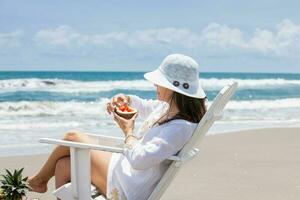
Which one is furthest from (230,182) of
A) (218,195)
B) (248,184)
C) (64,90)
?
(64,90)

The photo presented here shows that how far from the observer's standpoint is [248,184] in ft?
20.5

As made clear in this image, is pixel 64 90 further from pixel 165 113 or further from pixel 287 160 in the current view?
pixel 165 113

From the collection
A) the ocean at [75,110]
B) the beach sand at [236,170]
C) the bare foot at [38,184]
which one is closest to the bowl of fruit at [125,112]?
the bare foot at [38,184]

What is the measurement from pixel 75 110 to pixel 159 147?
1501 centimetres

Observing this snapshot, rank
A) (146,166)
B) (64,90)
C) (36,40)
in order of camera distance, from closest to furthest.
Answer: (146,166) < (64,90) < (36,40)

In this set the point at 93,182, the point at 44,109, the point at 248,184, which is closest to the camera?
the point at 93,182

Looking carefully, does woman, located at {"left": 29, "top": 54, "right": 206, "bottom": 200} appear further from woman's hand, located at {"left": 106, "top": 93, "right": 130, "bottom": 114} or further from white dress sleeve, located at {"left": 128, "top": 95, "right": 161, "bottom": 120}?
white dress sleeve, located at {"left": 128, "top": 95, "right": 161, "bottom": 120}

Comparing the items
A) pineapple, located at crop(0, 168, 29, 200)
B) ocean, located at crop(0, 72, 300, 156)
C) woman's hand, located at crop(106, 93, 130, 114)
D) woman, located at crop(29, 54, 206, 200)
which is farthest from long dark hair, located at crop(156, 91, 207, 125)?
ocean, located at crop(0, 72, 300, 156)

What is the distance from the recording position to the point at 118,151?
3.58m

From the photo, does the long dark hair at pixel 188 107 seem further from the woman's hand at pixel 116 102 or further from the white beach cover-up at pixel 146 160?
the woman's hand at pixel 116 102

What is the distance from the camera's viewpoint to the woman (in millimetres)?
3529

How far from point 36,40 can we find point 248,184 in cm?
4266

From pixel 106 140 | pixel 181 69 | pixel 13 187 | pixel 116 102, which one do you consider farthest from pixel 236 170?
pixel 13 187

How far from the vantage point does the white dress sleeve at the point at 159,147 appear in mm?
3484
